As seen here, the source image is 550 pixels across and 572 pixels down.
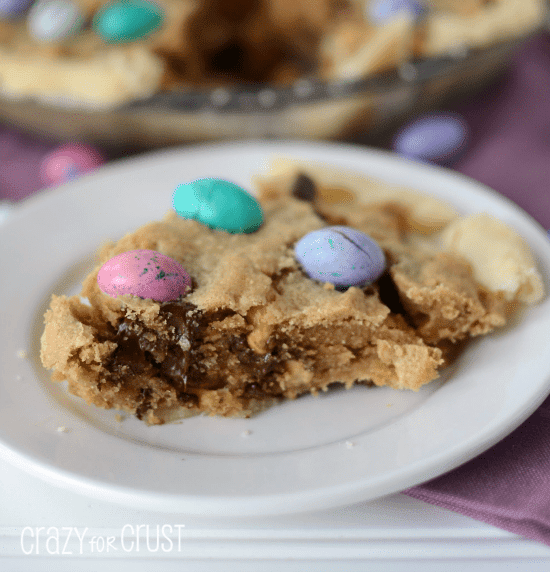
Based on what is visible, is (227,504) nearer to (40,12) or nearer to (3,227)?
(3,227)

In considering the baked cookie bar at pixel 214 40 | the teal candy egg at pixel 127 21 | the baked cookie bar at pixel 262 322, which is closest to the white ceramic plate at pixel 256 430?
the baked cookie bar at pixel 262 322

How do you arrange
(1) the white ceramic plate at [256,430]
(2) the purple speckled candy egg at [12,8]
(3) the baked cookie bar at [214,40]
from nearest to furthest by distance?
1. (1) the white ceramic plate at [256,430]
2. (3) the baked cookie bar at [214,40]
3. (2) the purple speckled candy egg at [12,8]

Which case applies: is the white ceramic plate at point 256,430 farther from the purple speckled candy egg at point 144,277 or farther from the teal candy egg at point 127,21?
the teal candy egg at point 127,21

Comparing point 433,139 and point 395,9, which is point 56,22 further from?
point 433,139

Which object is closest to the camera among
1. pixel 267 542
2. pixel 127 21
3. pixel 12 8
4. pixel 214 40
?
pixel 267 542

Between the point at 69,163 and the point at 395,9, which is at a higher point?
the point at 395,9

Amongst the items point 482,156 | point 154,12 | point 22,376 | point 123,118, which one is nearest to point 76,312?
point 22,376

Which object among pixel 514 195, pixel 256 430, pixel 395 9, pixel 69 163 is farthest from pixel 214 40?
pixel 256 430
